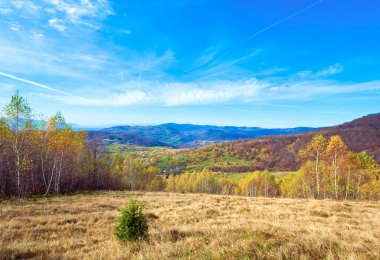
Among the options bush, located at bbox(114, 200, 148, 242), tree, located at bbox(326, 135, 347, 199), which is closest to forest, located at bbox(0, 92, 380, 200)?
tree, located at bbox(326, 135, 347, 199)

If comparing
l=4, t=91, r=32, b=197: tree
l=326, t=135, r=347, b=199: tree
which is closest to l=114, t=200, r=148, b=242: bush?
l=4, t=91, r=32, b=197: tree

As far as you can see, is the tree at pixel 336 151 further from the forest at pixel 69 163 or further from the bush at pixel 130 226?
the bush at pixel 130 226

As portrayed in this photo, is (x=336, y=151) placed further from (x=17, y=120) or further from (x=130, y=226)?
(x=17, y=120)

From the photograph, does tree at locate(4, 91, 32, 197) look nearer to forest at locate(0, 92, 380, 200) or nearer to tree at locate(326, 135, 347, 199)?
forest at locate(0, 92, 380, 200)

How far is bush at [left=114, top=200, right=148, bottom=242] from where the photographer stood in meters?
11.1

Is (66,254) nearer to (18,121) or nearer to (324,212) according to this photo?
(324,212)

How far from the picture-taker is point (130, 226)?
1139 centimetres

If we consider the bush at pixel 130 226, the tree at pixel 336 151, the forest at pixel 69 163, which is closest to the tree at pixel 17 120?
the forest at pixel 69 163

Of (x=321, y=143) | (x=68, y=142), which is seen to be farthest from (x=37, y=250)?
(x=321, y=143)

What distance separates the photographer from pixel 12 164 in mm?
46750

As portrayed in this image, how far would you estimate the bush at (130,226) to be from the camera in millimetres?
11133

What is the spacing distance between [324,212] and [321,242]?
42.0 feet

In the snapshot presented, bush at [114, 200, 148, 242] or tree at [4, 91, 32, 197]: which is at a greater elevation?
tree at [4, 91, 32, 197]

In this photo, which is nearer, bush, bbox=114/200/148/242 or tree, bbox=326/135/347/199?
bush, bbox=114/200/148/242
